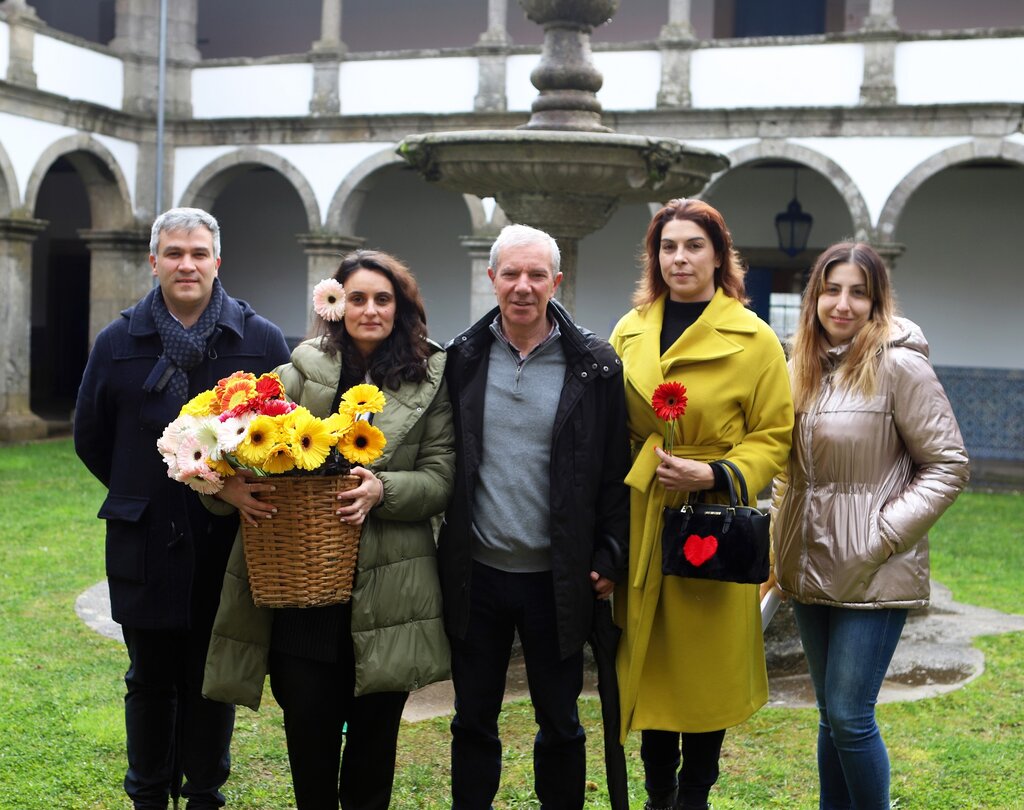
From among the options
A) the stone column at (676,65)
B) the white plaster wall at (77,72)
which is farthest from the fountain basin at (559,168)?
the white plaster wall at (77,72)

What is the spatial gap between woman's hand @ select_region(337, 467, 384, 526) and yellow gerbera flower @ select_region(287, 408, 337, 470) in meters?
0.14

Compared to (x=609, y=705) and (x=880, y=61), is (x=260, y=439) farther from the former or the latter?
(x=880, y=61)

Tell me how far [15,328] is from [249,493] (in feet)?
45.7

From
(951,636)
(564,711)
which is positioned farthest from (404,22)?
Result: (564,711)

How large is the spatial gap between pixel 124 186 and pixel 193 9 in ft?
8.47

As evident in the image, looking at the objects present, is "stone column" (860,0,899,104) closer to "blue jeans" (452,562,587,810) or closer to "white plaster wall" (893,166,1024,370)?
"white plaster wall" (893,166,1024,370)

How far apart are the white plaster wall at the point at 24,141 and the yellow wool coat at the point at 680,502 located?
13552 millimetres

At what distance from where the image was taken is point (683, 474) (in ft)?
10.9

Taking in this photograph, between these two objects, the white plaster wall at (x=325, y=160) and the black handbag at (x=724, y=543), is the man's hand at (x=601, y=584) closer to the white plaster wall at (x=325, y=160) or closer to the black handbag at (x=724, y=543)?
the black handbag at (x=724, y=543)

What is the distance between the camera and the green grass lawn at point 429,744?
4387 millimetres

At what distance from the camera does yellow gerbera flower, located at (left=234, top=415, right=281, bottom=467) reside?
9.85 ft

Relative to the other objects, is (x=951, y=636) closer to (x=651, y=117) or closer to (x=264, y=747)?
(x=264, y=747)

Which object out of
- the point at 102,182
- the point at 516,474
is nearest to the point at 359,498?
the point at 516,474

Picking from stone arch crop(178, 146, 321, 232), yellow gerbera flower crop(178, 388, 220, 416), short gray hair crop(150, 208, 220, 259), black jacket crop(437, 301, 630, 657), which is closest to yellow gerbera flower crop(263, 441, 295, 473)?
yellow gerbera flower crop(178, 388, 220, 416)
